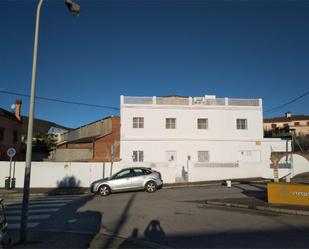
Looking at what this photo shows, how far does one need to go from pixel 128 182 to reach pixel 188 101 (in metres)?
14.3

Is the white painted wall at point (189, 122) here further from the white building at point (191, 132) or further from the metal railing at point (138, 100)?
the metal railing at point (138, 100)

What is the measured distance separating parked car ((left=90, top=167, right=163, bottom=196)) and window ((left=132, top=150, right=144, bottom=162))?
9.51 m

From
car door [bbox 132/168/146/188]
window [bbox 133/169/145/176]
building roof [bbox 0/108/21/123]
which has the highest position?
building roof [bbox 0/108/21/123]

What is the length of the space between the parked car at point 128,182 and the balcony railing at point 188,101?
1184 centimetres

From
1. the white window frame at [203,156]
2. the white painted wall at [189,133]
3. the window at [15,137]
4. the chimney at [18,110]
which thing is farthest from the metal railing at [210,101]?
the chimney at [18,110]

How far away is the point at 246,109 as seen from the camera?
30547 mm

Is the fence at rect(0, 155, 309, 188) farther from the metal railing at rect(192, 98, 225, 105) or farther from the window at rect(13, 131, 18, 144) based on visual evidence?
the window at rect(13, 131, 18, 144)

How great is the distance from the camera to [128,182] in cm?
1831

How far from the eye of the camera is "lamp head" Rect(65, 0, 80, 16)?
8.27 m

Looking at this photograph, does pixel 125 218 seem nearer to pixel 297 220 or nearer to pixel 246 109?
pixel 297 220

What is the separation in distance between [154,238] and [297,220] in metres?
5.12

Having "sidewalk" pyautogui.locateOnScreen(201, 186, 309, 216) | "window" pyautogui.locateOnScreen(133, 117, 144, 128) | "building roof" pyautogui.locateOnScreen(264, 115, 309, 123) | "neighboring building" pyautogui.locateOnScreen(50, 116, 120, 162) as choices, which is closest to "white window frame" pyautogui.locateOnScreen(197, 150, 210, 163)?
"window" pyautogui.locateOnScreen(133, 117, 144, 128)

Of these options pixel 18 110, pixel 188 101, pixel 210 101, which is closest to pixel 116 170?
pixel 188 101

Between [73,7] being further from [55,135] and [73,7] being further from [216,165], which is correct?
[55,135]
